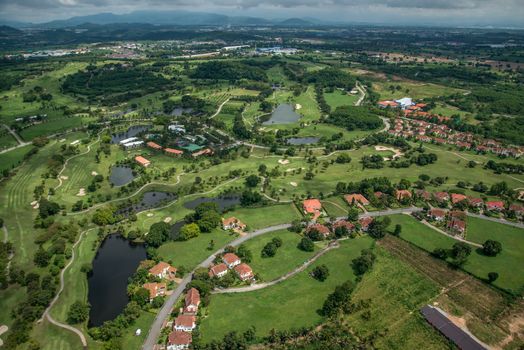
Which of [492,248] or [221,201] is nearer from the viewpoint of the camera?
[492,248]

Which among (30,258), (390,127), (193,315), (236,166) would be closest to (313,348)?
(193,315)

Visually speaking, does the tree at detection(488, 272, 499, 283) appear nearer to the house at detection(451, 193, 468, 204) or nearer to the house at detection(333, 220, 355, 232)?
the house at detection(333, 220, 355, 232)

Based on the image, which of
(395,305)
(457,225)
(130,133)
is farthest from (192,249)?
(130,133)

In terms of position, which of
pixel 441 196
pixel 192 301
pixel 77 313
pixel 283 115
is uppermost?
pixel 441 196

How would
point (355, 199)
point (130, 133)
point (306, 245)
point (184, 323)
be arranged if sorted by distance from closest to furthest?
point (184, 323)
point (306, 245)
point (355, 199)
point (130, 133)

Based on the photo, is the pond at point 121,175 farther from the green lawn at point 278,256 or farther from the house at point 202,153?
the green lawn at point 278,256

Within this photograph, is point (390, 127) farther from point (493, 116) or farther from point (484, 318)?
point (484, 318)

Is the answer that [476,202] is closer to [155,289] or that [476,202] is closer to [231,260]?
[231,260]
